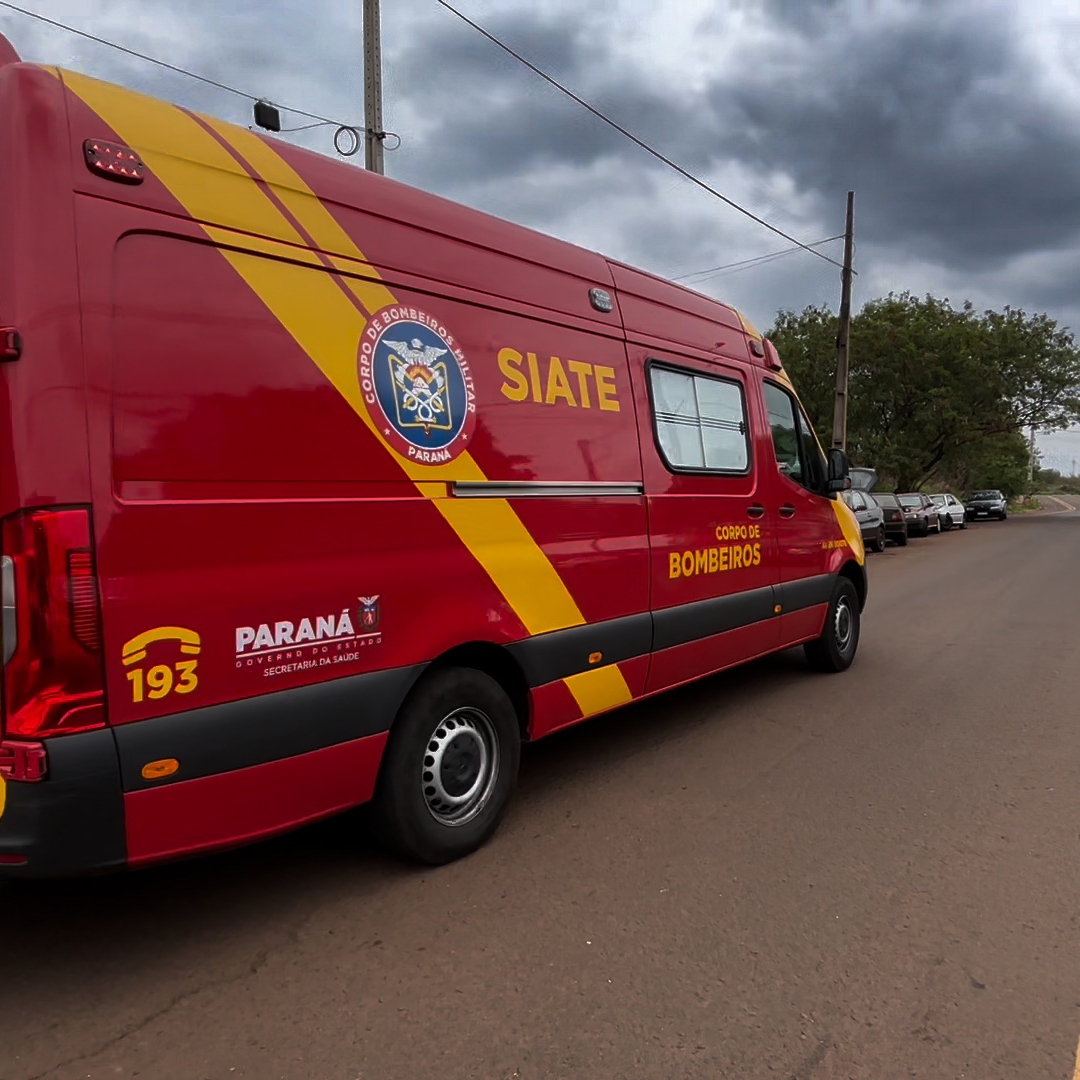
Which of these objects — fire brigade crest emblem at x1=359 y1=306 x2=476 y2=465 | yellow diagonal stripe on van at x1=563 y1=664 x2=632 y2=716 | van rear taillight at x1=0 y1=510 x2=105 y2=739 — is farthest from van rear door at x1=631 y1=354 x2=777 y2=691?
van rear taillight at x1=0 y1=510 x2=105 y2=739

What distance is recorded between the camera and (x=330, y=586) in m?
2.87

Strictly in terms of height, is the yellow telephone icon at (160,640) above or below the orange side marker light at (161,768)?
above

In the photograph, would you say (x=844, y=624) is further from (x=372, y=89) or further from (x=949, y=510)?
(x=949, y=510)

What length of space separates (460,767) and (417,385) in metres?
1.55

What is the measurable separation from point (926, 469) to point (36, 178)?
127 ft

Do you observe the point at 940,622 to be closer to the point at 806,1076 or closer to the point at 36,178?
the point at 806,1076

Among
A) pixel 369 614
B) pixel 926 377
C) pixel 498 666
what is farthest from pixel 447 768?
pixel 926 377

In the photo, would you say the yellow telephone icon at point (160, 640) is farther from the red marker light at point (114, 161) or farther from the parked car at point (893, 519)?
the parked car at point (893, 519)

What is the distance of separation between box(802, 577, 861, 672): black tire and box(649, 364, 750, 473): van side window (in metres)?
1.88

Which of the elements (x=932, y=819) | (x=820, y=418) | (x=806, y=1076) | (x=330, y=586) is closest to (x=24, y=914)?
(x=330, y=586)

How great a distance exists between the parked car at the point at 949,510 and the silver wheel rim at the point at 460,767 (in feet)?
101

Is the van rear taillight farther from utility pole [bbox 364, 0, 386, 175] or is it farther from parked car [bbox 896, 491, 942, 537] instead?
parked car [bbox 896, 491, 942, 537]

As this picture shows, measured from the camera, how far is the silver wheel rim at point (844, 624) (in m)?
6.68

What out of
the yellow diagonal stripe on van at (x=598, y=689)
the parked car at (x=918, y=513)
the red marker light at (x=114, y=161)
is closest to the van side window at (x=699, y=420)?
the yellow diagonal stripe on van at (x=598, y=689)
